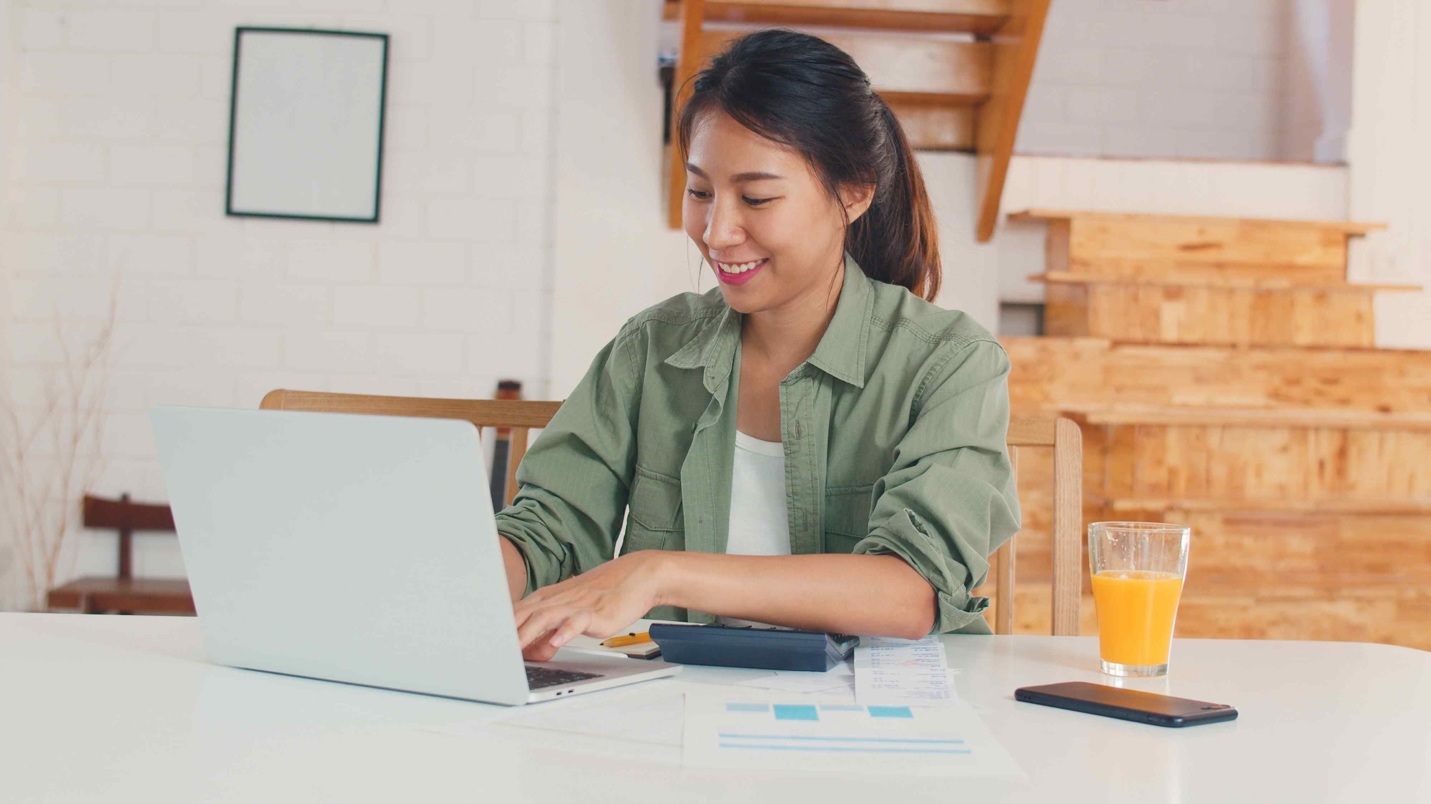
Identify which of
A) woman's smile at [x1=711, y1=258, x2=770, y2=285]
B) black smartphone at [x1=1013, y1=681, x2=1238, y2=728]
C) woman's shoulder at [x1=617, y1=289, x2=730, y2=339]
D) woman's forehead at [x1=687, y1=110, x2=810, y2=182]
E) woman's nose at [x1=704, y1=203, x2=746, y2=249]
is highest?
woman's forehead at [x1=687, y1=110, x2=810, y2=182]

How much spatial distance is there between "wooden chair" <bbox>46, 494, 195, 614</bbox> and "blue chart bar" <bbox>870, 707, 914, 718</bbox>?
8.04 feet

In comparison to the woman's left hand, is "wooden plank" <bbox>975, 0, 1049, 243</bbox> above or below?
above

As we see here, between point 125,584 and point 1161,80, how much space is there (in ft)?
11.9

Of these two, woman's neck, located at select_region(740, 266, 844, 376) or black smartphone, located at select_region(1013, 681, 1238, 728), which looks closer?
black smartphone, located at select_region(1013, 681, 1238, 728)

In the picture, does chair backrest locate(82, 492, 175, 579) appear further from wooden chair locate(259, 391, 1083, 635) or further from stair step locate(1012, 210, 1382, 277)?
stair step locate(1012, 210, 1382, 277)

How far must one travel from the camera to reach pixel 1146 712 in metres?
0.86

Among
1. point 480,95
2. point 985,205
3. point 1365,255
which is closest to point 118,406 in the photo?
point 480,95

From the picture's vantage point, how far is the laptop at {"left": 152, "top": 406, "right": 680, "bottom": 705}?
811mm

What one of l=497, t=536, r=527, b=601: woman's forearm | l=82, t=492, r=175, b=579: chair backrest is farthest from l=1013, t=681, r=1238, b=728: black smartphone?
l=82, t=492, r=175, b=579: chair backrest

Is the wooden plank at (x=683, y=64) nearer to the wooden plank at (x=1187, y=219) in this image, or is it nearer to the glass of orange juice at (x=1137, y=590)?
the wooden plank at (x=1187, y=219)

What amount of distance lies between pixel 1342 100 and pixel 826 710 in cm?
342

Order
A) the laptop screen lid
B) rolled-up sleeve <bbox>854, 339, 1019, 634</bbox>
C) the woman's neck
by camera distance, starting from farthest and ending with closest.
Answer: the woman's neck, rolled-up sleeve <bbox>854, 339, 1019, 634</bbox>, the laptop screen lid

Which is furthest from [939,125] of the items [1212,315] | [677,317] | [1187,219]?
[677,317]

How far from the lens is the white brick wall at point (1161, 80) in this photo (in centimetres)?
467
